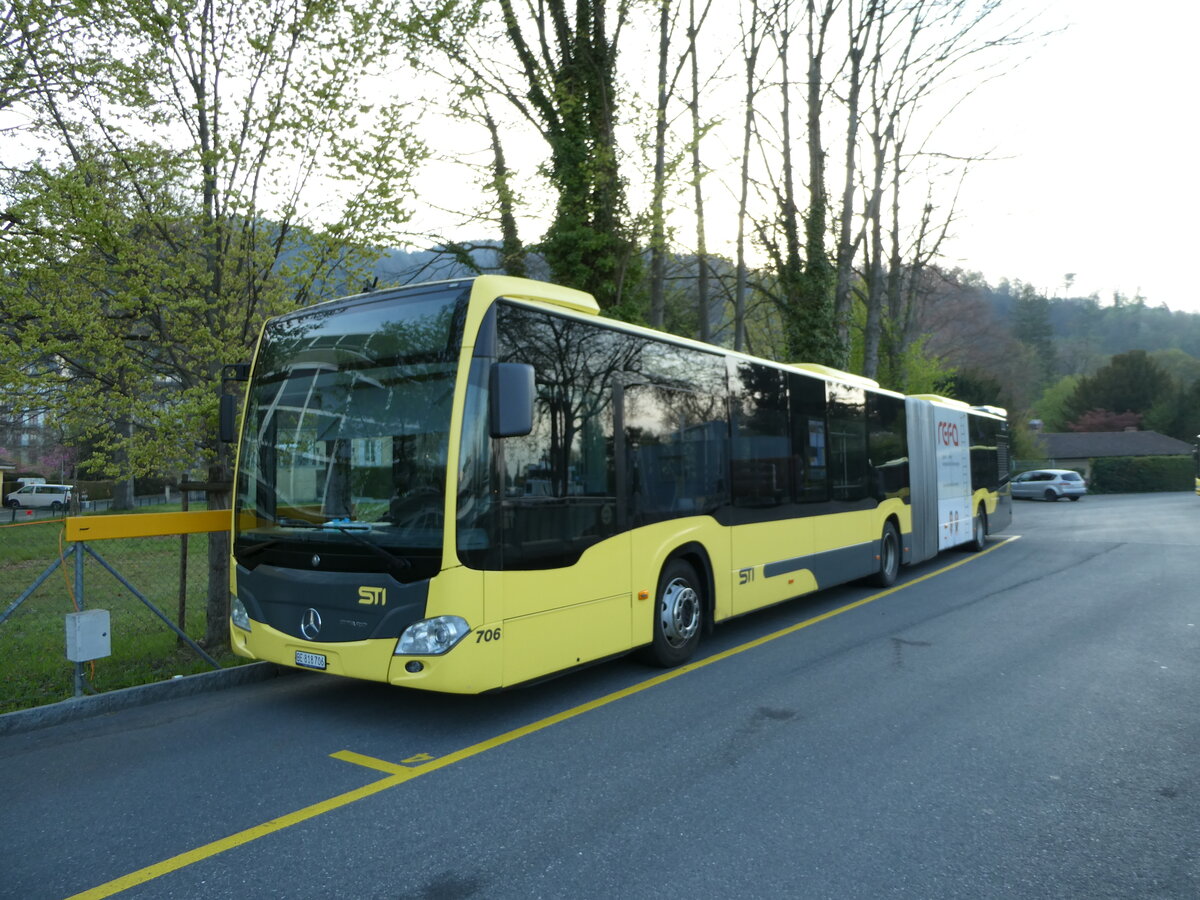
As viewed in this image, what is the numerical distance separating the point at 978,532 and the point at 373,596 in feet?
49.7

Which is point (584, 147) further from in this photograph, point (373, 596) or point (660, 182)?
point (373, 596)

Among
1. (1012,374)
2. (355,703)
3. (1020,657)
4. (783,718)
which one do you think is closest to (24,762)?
(355,703)

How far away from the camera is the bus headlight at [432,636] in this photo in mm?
5461

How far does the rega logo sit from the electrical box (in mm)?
2259

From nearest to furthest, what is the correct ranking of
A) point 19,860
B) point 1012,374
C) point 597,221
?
point 19,860, point 597,221, point 1012,374

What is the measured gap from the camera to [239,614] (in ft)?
21.3

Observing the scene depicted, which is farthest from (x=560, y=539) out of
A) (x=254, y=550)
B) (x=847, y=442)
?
(x=847, y=442)

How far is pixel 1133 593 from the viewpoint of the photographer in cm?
1146

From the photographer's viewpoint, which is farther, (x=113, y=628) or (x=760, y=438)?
(x=113, y=628)

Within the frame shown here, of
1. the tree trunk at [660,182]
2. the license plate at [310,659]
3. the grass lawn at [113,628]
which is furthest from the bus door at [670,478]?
the tree trunk at [660,182]

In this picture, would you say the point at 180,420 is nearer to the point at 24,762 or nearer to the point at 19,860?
the point at 24,762

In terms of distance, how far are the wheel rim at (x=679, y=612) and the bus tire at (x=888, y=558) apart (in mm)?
5554

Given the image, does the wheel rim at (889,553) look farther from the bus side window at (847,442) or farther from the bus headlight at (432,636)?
the bus headlight at (432,636)

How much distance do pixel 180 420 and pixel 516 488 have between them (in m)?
3.88
